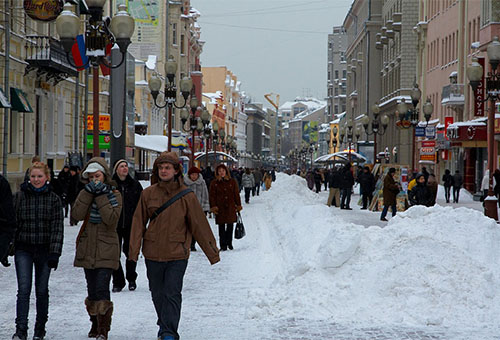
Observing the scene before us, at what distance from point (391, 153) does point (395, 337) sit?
216ft

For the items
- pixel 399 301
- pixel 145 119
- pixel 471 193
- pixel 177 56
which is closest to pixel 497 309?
pixel 399 301

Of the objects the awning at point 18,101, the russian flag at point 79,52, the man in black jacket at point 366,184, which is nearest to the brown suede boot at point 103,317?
the russian flag at point 79,52

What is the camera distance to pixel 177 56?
3278 inches

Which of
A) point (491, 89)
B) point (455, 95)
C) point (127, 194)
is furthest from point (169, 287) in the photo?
point (455, 95)

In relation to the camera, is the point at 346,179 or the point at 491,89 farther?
the point at 346,179

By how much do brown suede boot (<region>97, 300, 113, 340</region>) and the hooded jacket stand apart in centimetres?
60

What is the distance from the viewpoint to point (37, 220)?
26.3 feet

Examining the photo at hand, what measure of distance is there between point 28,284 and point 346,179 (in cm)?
2750

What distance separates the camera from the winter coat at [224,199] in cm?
1720

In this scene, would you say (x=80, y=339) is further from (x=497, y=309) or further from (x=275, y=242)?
(x=275, y=242)

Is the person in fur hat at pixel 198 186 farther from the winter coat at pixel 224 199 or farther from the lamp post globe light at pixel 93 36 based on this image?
the lamp post globe light at pixel 93 36

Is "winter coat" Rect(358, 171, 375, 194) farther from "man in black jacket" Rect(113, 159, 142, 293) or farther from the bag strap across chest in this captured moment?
the bag strap across chest

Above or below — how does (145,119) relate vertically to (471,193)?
above

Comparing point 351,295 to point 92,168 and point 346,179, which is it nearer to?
point 92,168
